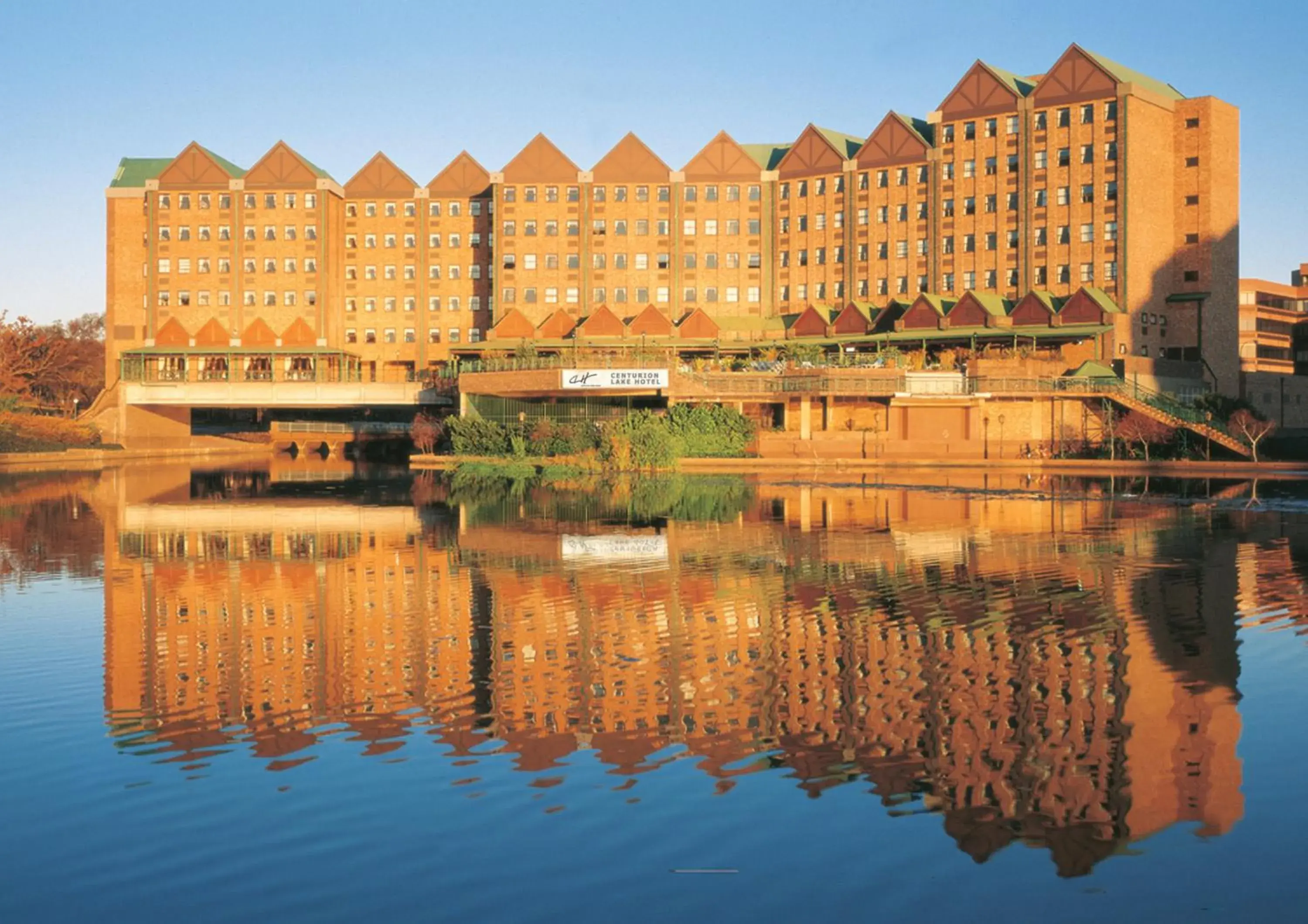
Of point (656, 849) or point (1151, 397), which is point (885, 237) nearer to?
point (1151, 397)

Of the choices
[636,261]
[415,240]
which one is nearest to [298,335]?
[415,240]

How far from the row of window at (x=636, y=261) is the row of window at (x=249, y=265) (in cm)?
1665

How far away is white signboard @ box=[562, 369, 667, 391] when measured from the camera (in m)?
74.2

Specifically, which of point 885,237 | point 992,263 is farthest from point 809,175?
point 992,263

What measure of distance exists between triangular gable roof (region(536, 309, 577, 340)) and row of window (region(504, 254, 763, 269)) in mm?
5600

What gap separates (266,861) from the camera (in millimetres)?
9805

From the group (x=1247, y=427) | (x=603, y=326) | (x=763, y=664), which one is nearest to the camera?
(x=763, y=664)

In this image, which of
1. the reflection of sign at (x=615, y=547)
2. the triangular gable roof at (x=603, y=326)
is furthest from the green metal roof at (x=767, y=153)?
the reflection of sign at (x=615, y=547)

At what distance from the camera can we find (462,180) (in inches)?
4247

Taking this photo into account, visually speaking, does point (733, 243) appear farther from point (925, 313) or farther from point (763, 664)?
point (763, 664)

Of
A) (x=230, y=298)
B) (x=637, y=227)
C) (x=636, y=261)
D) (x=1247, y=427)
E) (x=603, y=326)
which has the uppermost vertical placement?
(x=637, y=227)

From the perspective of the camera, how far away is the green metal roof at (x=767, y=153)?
10325 cm

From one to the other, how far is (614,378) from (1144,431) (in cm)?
2902

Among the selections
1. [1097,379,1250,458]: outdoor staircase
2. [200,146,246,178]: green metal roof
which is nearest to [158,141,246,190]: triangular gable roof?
[200,146,246,178]: green metal roof
